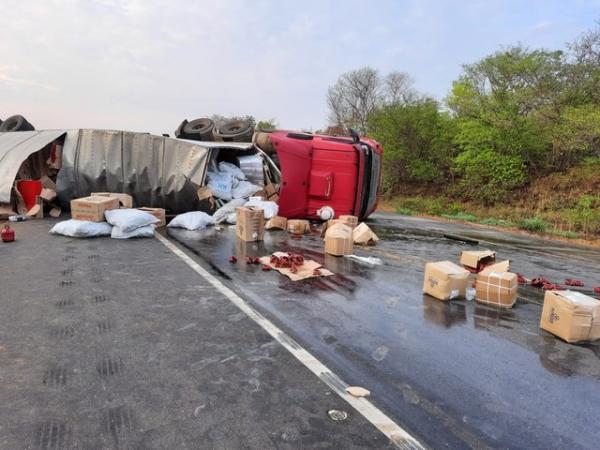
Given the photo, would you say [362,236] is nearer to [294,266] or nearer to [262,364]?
[294,266]

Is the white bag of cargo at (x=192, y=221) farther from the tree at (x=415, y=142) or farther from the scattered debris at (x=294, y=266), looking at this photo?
the tree at (x=415, y=142)

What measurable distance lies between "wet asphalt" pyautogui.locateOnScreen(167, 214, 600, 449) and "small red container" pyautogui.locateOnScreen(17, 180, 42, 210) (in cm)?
589

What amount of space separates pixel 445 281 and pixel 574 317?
124 cm

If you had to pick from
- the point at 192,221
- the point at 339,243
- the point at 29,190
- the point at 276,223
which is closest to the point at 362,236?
the point at 339,243

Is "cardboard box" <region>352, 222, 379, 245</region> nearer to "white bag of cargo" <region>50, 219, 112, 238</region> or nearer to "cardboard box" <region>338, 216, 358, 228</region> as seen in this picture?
"cardboard box" <region>338, 216, 358, 228</region>

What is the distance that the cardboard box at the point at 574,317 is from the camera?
341 cm

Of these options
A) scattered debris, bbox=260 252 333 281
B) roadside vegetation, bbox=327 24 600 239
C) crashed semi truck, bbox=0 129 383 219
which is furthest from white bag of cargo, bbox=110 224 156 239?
roadside vegetation, bbox=327 24 600 239

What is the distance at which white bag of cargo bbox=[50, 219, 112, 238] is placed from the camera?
6809mm

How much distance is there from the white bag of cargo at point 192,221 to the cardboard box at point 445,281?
17.8 ft

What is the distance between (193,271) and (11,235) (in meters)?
3.63

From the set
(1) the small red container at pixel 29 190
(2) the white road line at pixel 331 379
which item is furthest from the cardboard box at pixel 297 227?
(1) the small red container at pixel 29 190

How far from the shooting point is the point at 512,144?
1812cm

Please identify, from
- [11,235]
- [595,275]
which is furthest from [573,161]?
[11,235]

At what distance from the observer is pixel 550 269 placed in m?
6.46
